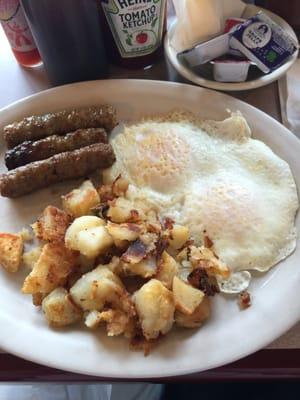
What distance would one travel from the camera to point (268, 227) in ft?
Result: 3.35

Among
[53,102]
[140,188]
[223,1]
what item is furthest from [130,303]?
[223,1]

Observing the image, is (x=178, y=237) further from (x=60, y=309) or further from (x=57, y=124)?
(x=57, y=124)

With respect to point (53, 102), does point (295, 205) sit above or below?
below

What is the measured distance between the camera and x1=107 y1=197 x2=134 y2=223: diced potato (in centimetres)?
101

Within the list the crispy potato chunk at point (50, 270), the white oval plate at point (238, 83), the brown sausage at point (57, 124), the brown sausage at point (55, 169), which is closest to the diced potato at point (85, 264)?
the crispy potato chunk at point (50, 270)

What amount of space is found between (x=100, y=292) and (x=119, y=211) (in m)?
0.21

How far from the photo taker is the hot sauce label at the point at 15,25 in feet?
4.21

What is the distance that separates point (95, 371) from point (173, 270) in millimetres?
248

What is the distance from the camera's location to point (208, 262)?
0.93 metres

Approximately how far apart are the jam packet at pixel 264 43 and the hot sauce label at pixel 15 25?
2.04 ft

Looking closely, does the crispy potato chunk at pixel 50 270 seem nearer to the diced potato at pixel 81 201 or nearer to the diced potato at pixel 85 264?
the diced potato at pixel 85 264

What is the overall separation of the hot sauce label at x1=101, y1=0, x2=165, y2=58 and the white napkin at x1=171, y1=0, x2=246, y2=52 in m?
0.06

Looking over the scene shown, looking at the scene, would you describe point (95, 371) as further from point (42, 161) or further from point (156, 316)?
point (42, 161)

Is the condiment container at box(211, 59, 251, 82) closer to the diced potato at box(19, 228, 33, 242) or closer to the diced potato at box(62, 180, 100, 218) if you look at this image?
the diced potato at box(62, 180, 100, 218)
